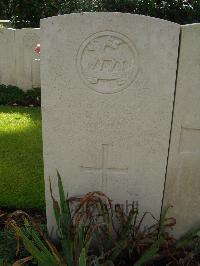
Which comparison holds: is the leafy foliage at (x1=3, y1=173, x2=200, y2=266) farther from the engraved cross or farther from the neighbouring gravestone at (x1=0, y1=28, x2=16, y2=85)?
the neighbouring gravestone at (x1=0, y1=28, x2=16, y2=85)

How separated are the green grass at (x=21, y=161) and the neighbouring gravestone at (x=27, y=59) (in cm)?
128

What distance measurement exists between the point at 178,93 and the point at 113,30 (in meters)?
0.57

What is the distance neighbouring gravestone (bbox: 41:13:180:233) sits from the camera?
2.25 meters

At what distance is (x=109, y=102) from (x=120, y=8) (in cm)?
593

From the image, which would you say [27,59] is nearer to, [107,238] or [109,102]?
[109,102]

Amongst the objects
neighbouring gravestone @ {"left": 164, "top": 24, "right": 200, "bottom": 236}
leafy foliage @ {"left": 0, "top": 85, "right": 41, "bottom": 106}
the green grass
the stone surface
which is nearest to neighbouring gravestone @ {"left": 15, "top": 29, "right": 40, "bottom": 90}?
the stone surface

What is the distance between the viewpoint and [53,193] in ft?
8.73

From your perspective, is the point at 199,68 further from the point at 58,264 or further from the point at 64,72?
the point at 58,264

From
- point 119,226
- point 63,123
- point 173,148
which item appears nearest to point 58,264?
point 119,226

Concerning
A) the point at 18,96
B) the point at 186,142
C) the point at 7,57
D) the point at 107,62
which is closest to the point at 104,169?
the point at 186,142

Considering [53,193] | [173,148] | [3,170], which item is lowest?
[3,170]

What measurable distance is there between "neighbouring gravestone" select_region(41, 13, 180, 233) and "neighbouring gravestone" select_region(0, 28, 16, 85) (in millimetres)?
4868

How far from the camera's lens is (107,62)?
2.33 metres

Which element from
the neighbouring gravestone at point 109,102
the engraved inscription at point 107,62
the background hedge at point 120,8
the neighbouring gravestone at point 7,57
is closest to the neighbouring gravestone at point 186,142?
the neighbouring gravestone at point 109,102
